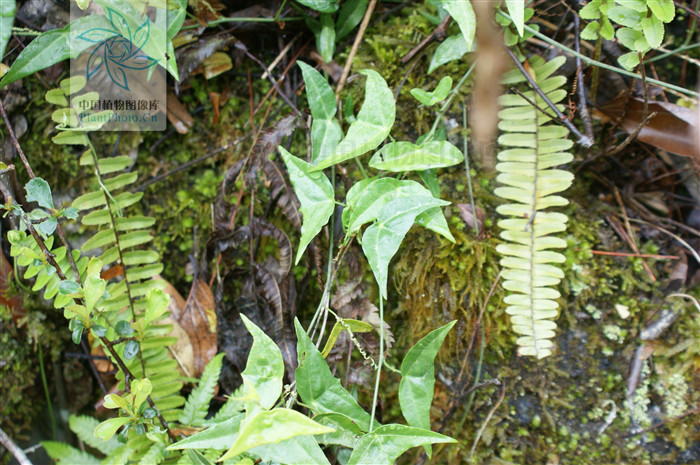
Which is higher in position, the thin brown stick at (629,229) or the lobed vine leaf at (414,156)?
the lobed vine leaf at (414,156)

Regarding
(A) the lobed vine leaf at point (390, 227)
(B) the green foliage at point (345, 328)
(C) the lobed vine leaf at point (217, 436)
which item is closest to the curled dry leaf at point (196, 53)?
(A) the lobed vine leaf at point (390, 227)

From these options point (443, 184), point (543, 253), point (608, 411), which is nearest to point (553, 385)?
point (608, 411)

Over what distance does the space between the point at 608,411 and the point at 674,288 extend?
52 centimetres

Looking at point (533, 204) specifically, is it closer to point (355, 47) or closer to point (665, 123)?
point (665, 123)

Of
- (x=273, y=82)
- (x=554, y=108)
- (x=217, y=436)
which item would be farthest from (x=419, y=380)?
(x=273, y=82)

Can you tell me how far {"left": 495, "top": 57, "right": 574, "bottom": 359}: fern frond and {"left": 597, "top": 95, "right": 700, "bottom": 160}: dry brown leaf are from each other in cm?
23

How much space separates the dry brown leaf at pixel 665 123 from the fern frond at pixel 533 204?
23 centimetres

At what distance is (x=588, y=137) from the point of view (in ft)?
5.00

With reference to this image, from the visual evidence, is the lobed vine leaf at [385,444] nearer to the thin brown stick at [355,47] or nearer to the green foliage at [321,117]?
the green foliage at [321,117]

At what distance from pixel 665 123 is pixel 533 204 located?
543mm

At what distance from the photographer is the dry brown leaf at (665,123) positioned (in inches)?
62.2

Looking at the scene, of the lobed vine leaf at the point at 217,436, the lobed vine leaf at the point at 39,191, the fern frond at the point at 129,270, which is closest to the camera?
the lobed vine leaf at the point at 217,436

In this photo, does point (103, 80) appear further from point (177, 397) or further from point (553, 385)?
point (553, 385)

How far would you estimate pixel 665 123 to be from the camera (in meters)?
1.62
